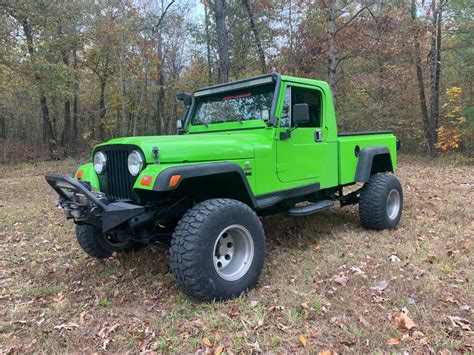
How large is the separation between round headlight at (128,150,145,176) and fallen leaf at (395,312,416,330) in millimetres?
2356

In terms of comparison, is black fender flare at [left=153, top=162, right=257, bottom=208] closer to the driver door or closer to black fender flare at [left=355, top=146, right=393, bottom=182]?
the driver door

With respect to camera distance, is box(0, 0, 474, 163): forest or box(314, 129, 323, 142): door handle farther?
box(0, 0, 474, 163): forest

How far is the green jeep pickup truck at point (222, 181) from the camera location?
3.04 metres

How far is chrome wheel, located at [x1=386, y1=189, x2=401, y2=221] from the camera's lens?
5.37 metres

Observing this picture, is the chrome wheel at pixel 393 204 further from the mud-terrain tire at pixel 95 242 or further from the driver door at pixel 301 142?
the mud-terrain tire at pixel 95 242

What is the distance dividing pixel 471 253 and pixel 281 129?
98.9 inches

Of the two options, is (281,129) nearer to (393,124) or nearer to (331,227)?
(331,227)

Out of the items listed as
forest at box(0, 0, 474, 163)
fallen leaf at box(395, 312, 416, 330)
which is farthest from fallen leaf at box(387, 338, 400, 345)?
forest at box(0, 0, 474, 163)

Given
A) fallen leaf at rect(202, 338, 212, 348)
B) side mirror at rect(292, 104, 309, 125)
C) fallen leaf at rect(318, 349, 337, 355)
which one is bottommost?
fallen leaf at rect(318, 349, 337, 355)

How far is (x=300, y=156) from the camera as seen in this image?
13.9 ft

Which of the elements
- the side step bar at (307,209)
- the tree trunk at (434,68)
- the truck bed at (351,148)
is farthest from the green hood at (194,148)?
the tree trunk at (434,68)

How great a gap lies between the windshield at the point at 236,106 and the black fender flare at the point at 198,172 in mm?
836

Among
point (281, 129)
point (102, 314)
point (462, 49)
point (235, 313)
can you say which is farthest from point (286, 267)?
point (462, 49)

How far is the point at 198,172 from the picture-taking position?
3119 millimetres
